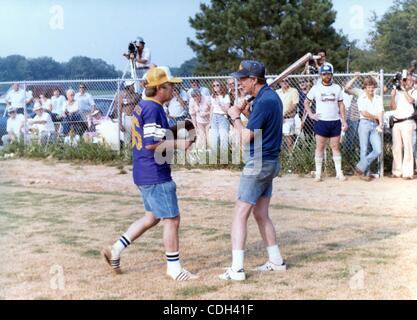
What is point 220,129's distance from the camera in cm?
1310

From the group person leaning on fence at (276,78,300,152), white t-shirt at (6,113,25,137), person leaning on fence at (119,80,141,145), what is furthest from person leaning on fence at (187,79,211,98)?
white t-shirt at (6,113,25,137)

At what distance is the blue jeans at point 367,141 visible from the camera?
1155 centimetres

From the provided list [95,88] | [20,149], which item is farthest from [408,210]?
[20,149]

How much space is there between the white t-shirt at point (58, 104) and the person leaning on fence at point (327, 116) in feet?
22.5

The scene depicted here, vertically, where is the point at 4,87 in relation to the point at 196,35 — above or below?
below

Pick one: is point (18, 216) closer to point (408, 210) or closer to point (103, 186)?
point (103, 186)

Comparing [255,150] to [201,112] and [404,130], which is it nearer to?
[404,130]

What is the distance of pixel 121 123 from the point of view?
14.5 meters

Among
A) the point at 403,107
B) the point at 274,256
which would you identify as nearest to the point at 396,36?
the point at 403,107

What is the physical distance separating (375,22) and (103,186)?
1622cm

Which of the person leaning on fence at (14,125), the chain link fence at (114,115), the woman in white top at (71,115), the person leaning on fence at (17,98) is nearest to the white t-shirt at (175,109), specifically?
the chain link fence at (114,115)

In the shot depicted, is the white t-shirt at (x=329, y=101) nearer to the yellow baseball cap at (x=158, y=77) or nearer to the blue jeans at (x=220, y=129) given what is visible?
the blue jeans at (x=220, y=129)

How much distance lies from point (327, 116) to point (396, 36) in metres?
16.3
